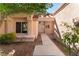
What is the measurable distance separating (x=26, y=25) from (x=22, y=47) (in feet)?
0.85

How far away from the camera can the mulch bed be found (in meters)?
3.00

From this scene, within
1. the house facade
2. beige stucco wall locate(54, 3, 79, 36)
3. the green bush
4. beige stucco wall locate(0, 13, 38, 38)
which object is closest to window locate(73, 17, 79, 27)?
beige stucco wall locate(54, 3, 79, 36)

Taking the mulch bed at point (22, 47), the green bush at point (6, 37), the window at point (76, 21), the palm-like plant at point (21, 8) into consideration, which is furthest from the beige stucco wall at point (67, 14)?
the green bush at point (6, 37)

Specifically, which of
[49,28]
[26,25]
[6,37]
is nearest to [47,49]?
[49,28]

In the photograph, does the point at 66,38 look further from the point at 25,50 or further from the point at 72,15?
the point at 25,50

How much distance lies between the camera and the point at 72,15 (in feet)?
9.82

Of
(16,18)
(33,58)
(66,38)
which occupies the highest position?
(16,18)

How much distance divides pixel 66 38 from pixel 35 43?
1.19ft

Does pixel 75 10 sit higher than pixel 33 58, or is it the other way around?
pixel 75 10

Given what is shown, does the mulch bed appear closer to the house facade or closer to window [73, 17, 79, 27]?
the house facade

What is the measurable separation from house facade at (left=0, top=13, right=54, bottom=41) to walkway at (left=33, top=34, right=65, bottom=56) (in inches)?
3.9

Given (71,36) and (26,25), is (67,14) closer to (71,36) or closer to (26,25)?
(71,36)

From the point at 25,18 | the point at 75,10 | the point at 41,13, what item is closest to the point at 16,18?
the point at 25,18

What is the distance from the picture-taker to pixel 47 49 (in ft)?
9.83
